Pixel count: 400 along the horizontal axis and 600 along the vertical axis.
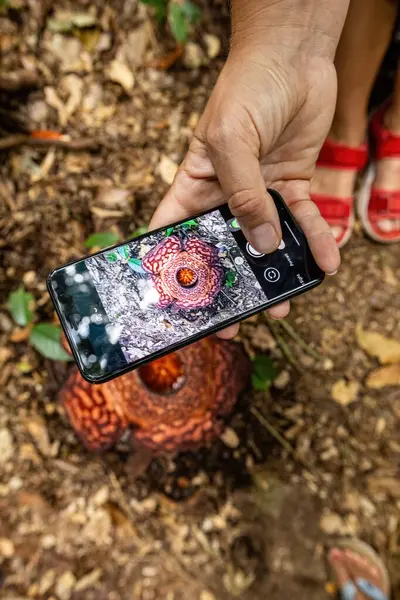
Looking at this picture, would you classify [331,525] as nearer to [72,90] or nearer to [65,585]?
[65,585]

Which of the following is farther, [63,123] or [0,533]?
[63,123]

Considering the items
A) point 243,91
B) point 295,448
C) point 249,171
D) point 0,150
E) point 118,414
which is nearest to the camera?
point 249,171

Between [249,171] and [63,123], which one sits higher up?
[63,123]

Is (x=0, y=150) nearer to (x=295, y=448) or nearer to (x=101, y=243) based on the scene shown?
(x=101, y=243)

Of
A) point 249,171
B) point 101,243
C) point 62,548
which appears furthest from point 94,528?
point 249,171

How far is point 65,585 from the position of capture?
2016mm

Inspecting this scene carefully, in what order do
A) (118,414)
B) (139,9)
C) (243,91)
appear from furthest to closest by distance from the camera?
(139,9)
(118,414)
(243,91)

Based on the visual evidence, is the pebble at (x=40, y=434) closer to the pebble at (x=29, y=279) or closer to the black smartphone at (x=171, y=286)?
the pebble at (x=29, y=279)

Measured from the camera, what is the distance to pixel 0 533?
2055mm

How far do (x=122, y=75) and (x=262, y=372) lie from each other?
5.59 feet

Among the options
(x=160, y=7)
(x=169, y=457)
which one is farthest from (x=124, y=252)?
(x=160, y=7)

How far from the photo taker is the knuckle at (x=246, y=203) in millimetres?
1497

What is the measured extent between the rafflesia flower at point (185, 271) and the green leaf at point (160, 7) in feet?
4.34

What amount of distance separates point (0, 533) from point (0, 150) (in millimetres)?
1768
